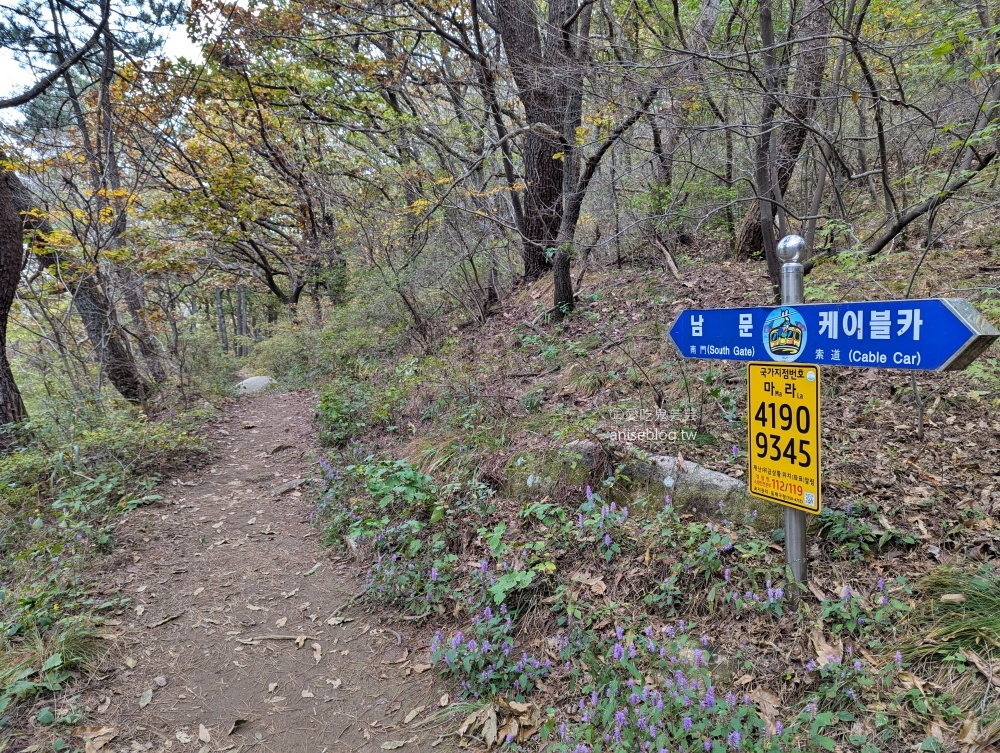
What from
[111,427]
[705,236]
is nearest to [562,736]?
[111,427]

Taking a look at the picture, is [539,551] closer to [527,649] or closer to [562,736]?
[527,649]

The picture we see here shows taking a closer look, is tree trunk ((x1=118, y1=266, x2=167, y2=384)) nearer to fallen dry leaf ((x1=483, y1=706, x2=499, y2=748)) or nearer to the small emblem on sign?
fallen dry leaf ((x1=483, y1=706, x2=499, y2=748))

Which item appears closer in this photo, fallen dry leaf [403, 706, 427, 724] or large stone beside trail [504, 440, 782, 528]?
fallen dry leaf [403, 706, 427, 724]

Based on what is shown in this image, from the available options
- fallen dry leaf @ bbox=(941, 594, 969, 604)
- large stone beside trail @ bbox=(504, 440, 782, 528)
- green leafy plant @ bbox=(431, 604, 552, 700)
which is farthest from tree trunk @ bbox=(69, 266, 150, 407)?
fallen dry leaf @ bbox=(941, 594, 969, 604)

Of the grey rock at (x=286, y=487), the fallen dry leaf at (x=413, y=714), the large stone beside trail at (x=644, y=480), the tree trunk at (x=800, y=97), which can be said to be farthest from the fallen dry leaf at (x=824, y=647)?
the grey rock at (x=286, y=487)

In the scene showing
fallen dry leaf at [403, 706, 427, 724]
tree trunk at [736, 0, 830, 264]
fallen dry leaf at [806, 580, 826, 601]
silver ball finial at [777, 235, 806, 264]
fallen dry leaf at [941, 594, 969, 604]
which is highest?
tree trunk at [736, 0, 830, 264]

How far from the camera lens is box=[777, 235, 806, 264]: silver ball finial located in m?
2.10

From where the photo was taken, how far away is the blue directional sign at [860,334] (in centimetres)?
156

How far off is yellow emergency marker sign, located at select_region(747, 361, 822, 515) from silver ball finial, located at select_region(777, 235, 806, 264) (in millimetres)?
470

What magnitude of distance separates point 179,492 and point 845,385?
7170 millimetres

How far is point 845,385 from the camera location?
4.24 m

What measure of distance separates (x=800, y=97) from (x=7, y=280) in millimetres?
9387

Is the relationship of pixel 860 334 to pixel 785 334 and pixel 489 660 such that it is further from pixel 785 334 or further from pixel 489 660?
pixel 489 660

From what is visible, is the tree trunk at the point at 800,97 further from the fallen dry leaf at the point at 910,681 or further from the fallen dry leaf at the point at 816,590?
the fallen dry leaf at the point at 910,681
